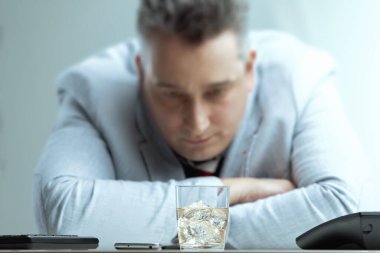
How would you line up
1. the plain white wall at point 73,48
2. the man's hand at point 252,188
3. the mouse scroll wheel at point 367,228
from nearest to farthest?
the mouse scroll wheel at point 367,228 → the man's hand at point 252,188 → the plain white wall at point 73,48

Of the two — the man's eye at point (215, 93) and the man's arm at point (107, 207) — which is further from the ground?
the man's eye at point (215, 93)

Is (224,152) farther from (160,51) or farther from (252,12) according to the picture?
(252,12)

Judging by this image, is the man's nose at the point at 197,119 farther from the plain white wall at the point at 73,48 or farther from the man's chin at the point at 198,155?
the plain white wall at the point at 73,48

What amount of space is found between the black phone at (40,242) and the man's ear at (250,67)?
0.95m

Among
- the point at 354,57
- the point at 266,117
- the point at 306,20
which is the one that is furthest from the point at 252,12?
the point at 266,117

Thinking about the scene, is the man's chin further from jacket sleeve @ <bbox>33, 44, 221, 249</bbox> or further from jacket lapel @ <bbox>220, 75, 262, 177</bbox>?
jacket sleeve @ <bbox>33, 44, 221, 249</bbox>

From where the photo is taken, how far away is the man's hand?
1650 mm

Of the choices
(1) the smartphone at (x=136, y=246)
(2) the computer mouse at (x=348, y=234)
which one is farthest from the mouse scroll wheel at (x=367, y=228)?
(1) the smartphone at (x=136, y=246)

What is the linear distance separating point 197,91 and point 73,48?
0.72m

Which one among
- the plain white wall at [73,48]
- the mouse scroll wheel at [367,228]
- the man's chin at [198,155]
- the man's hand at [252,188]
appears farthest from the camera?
the plain white wall at [73,48]

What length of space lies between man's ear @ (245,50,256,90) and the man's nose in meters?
0.17

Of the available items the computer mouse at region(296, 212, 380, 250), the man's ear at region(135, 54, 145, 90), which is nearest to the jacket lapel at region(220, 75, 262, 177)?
the man's ear at region(135, 54, 145, 90)

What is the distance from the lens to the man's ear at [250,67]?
1.83 meters

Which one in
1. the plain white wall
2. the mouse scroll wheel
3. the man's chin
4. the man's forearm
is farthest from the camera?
the plain white wall
